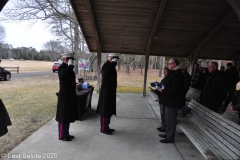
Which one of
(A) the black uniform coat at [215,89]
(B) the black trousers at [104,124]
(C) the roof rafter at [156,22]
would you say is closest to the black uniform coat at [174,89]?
(A) the black uniform coat at [215,89]

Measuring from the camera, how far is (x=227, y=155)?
269cm

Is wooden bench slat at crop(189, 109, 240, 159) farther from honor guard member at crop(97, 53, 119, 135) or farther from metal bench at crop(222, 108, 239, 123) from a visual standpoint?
honor guard member at crop(97, 53, 119, 135)

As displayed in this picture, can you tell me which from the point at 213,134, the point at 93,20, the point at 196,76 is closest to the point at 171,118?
the point at 213,134

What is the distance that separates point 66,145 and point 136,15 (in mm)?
4280

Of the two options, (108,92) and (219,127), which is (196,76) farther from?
(219,127)

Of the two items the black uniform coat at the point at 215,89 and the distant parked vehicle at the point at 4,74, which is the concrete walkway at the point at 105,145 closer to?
the black uniform coat at the point at 215,89

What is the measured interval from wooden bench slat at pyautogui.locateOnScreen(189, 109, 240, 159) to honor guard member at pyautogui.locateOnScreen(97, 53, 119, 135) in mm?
1931

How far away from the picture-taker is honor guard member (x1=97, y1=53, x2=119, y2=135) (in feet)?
14.2

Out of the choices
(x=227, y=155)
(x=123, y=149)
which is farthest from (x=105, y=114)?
(x=227, y=155)

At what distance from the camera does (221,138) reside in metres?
3.04

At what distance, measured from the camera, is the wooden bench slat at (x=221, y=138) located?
2.67 metres

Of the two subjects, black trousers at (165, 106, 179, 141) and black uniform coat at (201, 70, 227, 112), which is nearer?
black trousers at (165, 106, 179, 141)

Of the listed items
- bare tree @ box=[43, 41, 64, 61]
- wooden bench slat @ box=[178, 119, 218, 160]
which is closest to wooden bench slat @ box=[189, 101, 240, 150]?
wooden bench slat @ box=[178, 119, 218, 160]

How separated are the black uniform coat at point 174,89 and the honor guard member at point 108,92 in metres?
1.19
